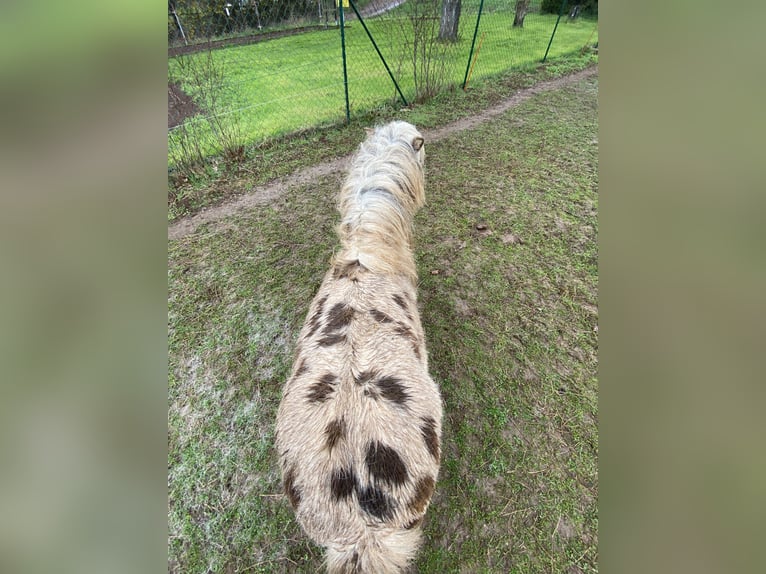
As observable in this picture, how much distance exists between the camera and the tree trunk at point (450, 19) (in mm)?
9062

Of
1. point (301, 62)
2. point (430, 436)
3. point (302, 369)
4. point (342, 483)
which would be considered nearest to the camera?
point (342, 483)

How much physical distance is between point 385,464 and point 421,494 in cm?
28

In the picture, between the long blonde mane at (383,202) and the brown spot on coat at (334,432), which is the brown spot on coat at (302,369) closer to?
the brown spot on coat at (334,432)

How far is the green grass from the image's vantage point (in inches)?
95.7

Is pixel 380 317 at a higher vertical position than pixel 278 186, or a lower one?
higher

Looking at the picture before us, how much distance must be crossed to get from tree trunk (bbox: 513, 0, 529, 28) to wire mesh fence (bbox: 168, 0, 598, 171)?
2.54 metres

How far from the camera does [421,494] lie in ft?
5.73

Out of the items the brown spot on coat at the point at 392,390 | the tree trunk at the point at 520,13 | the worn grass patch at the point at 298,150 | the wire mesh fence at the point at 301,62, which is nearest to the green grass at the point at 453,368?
the worn grass patch at the point at 298,150

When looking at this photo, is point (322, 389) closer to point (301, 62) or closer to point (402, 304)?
point (402, 304)

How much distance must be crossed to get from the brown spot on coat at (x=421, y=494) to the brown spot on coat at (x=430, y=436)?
12 centimetres

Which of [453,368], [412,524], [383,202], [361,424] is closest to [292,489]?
[361,424]

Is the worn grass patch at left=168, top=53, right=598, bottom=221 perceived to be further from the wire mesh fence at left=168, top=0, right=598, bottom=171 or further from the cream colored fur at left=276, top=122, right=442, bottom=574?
the cream colored fur at left=276, top=122, right=442, bottom=574

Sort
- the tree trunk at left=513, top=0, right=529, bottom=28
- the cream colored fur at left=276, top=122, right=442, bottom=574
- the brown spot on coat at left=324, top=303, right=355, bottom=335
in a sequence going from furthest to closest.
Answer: the tree trunk at left=513, top=0, right=529, bottom=28 < the brown spot on coat at left=324, top=303, right=355, bottom=335 < the cream colored fur at left=276, top=122, right=442, bottom=574

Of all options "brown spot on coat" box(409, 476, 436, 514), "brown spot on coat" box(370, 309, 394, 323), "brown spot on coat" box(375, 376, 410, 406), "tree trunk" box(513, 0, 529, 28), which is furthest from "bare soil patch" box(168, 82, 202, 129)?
"tree trunk" box(513, 0, 529, 28)
